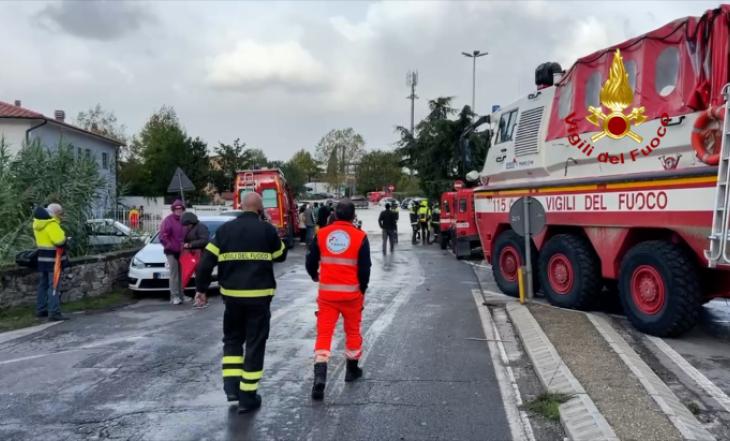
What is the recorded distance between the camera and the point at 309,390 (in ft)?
18.5

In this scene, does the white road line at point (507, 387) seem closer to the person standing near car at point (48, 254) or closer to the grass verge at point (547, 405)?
the grass verge at point (547, 405)

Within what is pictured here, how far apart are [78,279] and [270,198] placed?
12.6 m

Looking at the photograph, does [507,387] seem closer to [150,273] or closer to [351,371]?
[351,371]

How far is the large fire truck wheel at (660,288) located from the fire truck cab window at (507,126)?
355 centimetres

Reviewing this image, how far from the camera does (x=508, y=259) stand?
36.8 ft

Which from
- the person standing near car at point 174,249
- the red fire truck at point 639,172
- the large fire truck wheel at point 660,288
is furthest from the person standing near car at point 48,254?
the large fire truck wheel at point 660,288

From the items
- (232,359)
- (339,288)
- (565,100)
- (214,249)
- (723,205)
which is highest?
(565,100)

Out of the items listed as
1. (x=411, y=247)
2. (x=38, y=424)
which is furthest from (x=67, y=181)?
(x=411, y=247)

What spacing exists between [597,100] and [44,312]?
8260 mm

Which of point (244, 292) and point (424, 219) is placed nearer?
point (244, 292)

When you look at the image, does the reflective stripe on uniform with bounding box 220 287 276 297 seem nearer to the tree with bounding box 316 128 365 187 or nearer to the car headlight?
the car headlight

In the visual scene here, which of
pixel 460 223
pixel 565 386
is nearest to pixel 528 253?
pixel 565 386

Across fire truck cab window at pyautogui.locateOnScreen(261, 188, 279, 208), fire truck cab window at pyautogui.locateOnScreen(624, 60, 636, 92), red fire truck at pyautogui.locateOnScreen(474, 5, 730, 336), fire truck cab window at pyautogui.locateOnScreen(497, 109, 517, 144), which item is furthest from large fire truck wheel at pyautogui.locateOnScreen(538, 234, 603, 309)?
fire truck cab window at pyautogui.locateOnScreen(261, 188, 279, 208)

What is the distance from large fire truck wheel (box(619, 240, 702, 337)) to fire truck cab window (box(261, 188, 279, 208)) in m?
16.5
